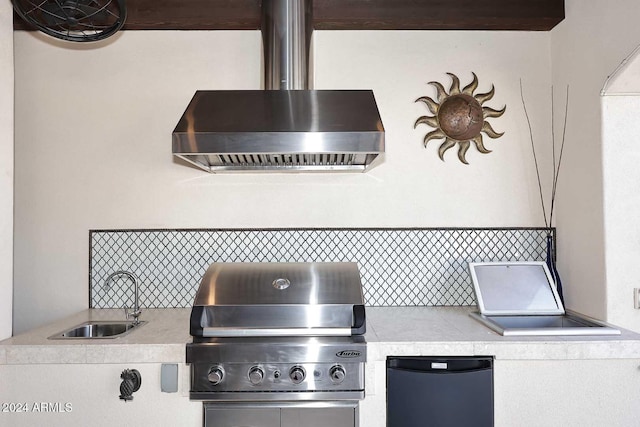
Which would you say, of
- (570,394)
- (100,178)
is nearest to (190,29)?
(100,178)

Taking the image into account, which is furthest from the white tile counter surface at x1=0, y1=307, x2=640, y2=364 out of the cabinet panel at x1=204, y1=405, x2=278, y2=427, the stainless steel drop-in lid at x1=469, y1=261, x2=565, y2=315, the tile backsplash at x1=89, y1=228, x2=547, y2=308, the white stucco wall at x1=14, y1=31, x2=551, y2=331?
the white stucco wall at x1=14, y1=31, x2=551, y2=331

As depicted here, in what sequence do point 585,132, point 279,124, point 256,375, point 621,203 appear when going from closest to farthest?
point 256,375 < point 279,124 < point 621,203 < point 585,132

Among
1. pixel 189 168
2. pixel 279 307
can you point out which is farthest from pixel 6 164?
pixel 279 307

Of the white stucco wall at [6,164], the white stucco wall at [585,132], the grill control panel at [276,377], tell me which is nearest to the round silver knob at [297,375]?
the grill control panel at [276,377]

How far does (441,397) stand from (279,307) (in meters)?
0.74

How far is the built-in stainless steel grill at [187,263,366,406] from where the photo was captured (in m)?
1.78

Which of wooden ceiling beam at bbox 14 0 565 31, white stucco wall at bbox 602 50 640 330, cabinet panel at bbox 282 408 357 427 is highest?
wooden ceiling beam at bbox 14 0 565 31

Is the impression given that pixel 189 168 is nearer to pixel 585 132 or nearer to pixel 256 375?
pixel 256 375

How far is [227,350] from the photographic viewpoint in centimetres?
179

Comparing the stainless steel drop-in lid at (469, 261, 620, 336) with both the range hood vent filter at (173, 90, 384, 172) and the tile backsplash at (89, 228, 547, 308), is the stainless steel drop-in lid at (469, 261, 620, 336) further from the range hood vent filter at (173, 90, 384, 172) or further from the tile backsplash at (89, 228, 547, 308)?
the range hood vent filter at (173, 90, 384, 172)

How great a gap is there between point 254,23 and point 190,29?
1.23ft

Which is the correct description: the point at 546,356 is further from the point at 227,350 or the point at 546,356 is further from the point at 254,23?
the point at 254,23

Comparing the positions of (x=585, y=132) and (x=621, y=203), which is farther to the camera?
(x=585, y=132)

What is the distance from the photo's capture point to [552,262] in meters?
2.47
